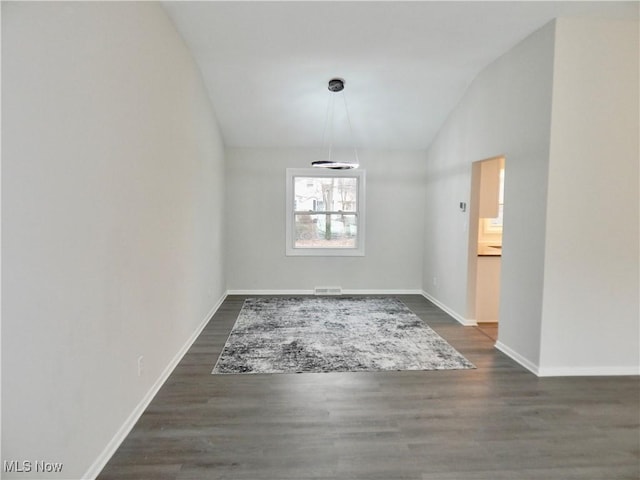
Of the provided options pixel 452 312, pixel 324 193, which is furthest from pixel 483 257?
pixel 324 193

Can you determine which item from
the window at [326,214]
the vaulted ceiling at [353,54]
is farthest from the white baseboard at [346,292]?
the vaulted ceiling at [353,54]

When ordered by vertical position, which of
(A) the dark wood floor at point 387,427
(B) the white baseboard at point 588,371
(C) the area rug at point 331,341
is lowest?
(A) the dark wood floor at point 387,427

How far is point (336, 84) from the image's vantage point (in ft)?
14.4

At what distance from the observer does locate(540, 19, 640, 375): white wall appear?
9.85 feet

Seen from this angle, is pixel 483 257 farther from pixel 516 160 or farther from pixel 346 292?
pixel 346 292

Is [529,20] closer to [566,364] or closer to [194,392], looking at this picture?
[566,364]

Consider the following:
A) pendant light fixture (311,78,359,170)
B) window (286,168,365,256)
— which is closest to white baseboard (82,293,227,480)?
pendant light fixture (311,78,359,170)

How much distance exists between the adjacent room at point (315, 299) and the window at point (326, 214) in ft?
2.73

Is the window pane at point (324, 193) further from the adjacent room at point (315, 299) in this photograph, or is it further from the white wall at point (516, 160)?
the white wall at point (516, 160)

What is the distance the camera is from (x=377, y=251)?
6.31m

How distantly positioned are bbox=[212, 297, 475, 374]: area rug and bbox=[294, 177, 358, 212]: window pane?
169 centimetres

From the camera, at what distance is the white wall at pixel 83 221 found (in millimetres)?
1367

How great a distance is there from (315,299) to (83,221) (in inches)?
172

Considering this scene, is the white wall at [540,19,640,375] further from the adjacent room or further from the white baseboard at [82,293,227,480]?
the white baseboard at [82,293,227,480]
